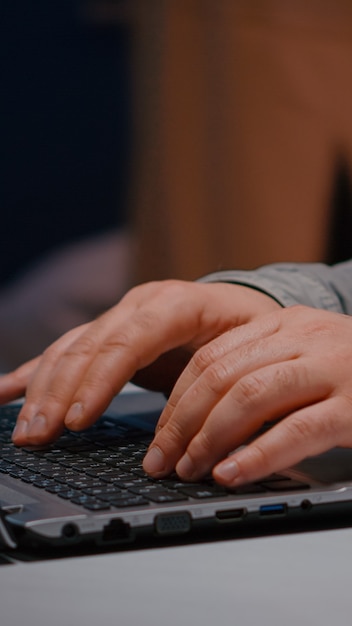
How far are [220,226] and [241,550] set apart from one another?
4.17ft

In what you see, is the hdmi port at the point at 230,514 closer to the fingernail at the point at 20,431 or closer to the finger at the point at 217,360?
the finger at the point at 217,360

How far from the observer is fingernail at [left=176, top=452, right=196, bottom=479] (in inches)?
22.4

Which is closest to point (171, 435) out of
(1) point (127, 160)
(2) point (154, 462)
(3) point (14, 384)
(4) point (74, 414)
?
(2) point (154, 462)

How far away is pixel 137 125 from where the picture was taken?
1.71 metres

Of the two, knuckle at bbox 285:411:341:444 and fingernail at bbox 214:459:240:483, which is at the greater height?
knuckle at bbox 285:411:341:444

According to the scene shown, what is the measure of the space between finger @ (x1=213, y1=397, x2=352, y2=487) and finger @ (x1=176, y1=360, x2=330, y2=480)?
1cm

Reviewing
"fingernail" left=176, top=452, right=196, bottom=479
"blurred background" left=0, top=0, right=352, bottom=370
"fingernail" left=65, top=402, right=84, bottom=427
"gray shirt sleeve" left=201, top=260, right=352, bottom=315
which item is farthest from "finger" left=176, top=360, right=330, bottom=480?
"blurred background" left=0, top=0, right=352, bottom=370

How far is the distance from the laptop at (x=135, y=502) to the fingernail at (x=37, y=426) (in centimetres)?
6

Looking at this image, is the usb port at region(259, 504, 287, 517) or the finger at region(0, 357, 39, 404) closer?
the usb port at region(259, 504, 287, 517)

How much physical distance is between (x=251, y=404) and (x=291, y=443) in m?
0.03

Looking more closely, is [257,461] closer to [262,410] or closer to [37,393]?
[262,410]

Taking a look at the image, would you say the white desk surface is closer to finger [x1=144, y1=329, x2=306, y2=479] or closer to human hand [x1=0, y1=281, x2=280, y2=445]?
finger [x1=144, y1=329, x2=306, y2=479]

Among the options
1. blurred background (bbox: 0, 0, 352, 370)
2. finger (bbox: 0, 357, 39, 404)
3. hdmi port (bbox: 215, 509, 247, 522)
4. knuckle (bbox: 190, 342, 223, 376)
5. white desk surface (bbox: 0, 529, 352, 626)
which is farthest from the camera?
blurred background (bbox: 0, 0, 352, 370)

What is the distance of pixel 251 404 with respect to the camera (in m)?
0.58
